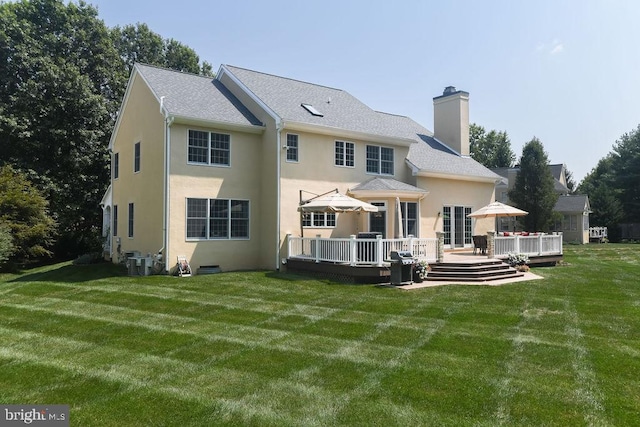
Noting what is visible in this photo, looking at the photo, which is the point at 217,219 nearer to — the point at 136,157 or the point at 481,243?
the point at 136,157

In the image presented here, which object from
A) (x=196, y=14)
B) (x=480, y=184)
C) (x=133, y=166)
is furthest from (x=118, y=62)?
(x=480, y=184)

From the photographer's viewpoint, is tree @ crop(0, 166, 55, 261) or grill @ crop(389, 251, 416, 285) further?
tree @ crop(0, 166, 55, 261)

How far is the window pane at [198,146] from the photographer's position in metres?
16.1

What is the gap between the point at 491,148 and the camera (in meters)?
58.2

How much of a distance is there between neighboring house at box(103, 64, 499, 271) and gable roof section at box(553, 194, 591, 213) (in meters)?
23.4

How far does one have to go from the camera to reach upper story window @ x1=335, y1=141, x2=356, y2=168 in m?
18.2

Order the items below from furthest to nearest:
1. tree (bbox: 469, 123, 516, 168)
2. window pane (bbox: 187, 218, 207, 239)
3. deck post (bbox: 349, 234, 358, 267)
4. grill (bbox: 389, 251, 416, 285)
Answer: tree (bbox: 469, 123, 516, 168) → window pane (bbox: 187, 218, 207, 239) → deck post (bbox: 349, 234, 358, 267) → grill (bbox: 389, 251, 416, 285)

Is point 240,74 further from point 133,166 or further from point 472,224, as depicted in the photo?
point 472,224

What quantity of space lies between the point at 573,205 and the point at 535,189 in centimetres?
1251

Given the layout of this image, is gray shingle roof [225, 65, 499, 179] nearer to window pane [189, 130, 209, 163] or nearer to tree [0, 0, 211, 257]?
window pane [189, 130, 209, 163]

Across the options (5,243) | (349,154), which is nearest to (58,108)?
(5,243)

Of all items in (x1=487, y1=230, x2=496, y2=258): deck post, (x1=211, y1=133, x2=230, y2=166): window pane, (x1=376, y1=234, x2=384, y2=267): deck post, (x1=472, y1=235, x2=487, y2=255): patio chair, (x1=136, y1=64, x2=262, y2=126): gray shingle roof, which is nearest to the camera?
(x1=376, y1=234, x2=384, y2=267): deck post

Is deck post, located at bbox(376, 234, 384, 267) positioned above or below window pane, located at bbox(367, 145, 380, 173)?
below

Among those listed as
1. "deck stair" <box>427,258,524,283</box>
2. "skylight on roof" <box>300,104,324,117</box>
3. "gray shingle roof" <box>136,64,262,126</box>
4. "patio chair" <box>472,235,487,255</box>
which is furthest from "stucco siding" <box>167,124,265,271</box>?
"patio chair" <box>472,235,487,255</box>
